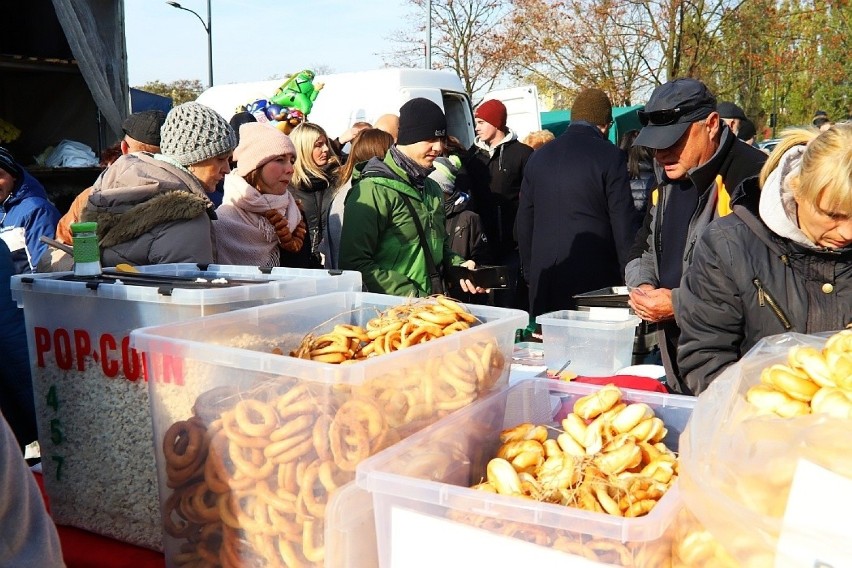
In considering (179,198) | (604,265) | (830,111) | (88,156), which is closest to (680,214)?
(604,265)

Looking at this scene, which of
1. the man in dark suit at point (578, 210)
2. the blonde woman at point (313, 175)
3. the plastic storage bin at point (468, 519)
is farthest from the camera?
the blonde woman at point (313, 175)

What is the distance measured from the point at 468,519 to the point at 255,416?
14.5 inches

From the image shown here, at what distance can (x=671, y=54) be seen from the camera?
620 inches

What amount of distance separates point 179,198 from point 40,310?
0.59 m

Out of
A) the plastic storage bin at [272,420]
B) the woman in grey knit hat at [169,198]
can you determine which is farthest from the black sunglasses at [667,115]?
the plastic storage bin at [272,420]

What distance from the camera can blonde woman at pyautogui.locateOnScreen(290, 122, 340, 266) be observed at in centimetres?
441

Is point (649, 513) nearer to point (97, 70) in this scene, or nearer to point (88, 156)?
point (97, 70)

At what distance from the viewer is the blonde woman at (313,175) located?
4.41 m

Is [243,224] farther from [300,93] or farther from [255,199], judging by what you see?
[300,93]

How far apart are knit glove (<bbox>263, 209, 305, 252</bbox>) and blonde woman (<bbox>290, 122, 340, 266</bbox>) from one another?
135 cm

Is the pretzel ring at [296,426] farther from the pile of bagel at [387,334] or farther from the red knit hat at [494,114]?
the red knit hat at [494,114]

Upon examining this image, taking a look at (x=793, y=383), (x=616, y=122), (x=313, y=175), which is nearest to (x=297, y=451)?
(x=793, y=383)

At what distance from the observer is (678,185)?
2812mm

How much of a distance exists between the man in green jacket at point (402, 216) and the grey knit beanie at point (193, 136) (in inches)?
21.4
